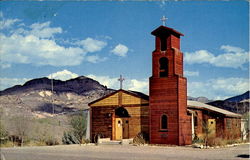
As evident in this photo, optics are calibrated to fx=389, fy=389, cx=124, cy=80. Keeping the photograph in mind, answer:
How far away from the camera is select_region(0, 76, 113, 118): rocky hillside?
6512 cm

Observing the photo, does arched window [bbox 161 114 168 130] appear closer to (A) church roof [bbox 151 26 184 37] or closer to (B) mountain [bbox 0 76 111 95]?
(A) church roof [bbox 151 26 184 37]

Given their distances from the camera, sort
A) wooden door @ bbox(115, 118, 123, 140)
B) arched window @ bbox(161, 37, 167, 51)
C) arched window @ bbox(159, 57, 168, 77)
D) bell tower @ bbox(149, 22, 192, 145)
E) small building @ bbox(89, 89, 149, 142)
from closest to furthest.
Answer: bell tower @ bbox(149, 22, 192, 145) < arched window @ bbox(159, 57, 168, 77) < arched window @ bbox(161, 37, 167, 51) < small building @ bbox(89, 89, 149, 142) < wooden door @ bbox(115, 118, 123, 140)

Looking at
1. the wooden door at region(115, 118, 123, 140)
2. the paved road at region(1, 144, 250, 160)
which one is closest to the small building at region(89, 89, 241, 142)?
the wooden door at region(115, 118, 123, 140)

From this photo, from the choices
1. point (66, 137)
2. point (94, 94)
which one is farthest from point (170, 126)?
point (94, 94)

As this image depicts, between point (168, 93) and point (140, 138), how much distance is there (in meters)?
3.71

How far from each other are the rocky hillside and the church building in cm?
3379

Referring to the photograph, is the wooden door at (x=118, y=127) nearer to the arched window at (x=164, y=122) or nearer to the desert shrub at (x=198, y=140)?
the arched window at (x=164, y=122)

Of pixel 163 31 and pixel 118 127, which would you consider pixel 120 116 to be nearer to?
pixel 118 127

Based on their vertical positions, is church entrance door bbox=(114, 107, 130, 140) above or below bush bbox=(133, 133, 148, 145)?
above

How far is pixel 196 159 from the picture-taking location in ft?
51.6

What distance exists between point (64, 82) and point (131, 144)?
57.7m

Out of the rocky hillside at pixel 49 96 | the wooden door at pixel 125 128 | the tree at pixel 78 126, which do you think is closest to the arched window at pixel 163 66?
the wooden door at pixel 125 128

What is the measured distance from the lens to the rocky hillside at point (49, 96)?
214ft

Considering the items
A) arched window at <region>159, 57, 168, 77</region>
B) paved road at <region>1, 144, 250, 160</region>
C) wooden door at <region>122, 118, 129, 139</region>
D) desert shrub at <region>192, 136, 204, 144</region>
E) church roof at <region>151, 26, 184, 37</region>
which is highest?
church roof at <region>151, 26, 184, 37</region>
